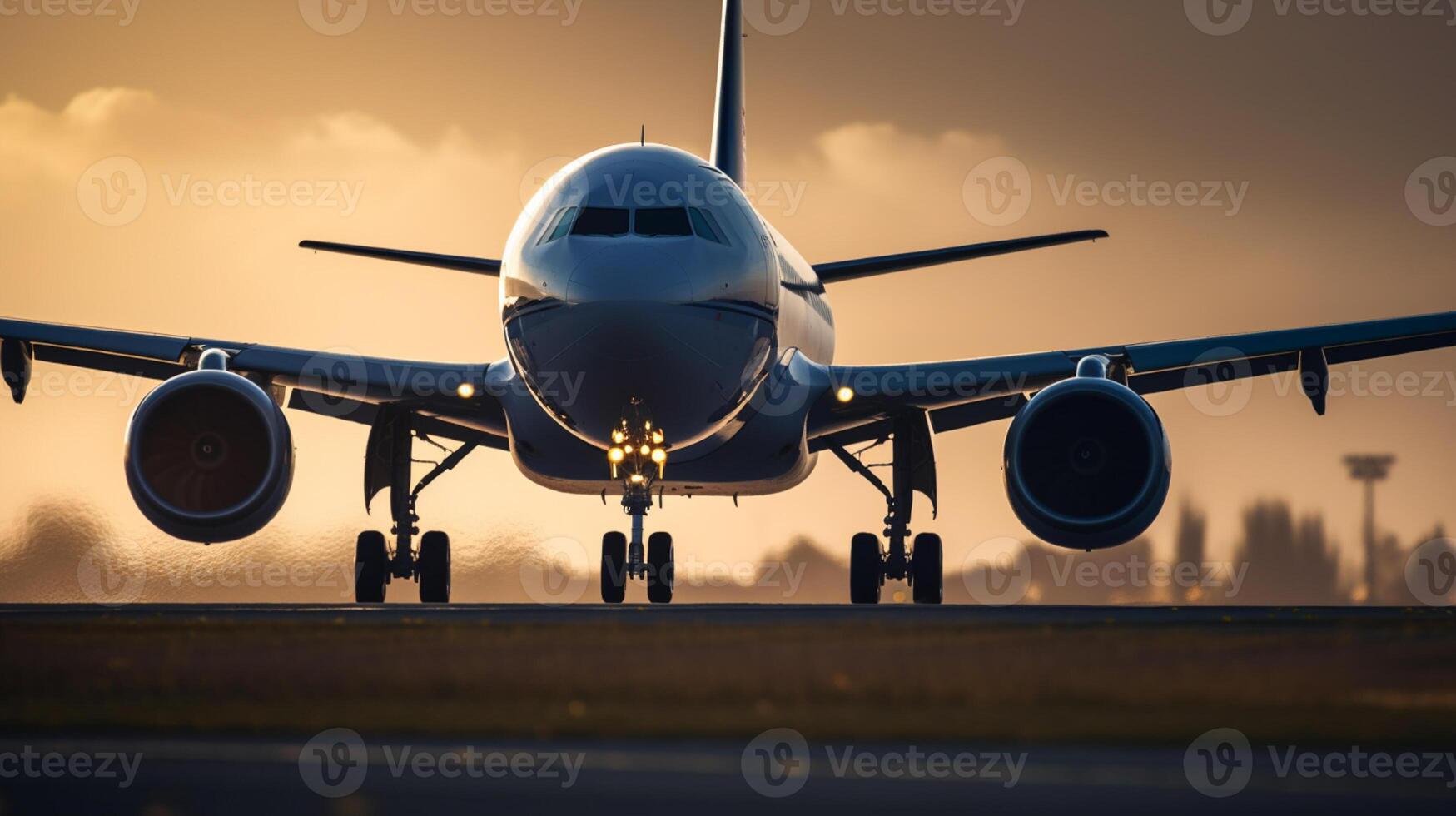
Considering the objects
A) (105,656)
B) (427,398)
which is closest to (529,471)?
(427,398)

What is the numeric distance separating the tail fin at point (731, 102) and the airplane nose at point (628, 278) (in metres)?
15.2

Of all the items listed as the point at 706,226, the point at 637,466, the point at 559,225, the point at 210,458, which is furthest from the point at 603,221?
the point at 210,458

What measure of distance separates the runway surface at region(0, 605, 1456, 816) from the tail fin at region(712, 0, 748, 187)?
25.5m

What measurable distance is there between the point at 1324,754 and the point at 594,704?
2082mm

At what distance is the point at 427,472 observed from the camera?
21328mm

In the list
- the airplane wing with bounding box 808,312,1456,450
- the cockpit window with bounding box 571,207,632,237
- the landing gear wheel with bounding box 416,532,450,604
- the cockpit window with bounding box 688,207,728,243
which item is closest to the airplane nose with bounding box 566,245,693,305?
the cockpit window with bounding box 571,207,632,237

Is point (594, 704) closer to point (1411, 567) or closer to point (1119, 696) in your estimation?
point (1119, 696)

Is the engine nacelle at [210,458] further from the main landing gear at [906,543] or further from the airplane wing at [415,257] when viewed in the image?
the main landing gear at [906,543]

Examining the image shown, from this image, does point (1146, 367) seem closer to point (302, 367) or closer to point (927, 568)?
point (927, 568)

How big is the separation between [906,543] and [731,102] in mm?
13684

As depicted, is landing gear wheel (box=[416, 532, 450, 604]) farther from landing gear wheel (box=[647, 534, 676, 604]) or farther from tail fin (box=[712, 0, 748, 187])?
tail fin (box=[712, 0, 748, 187])

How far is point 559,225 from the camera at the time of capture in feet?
52.3

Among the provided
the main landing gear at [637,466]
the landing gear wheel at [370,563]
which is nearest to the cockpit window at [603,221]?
the main landing gear at [637,466]

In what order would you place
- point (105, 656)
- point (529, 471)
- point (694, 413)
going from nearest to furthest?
1. point (105, 656)
2. point (694, 413)
3. point (529, 471)
